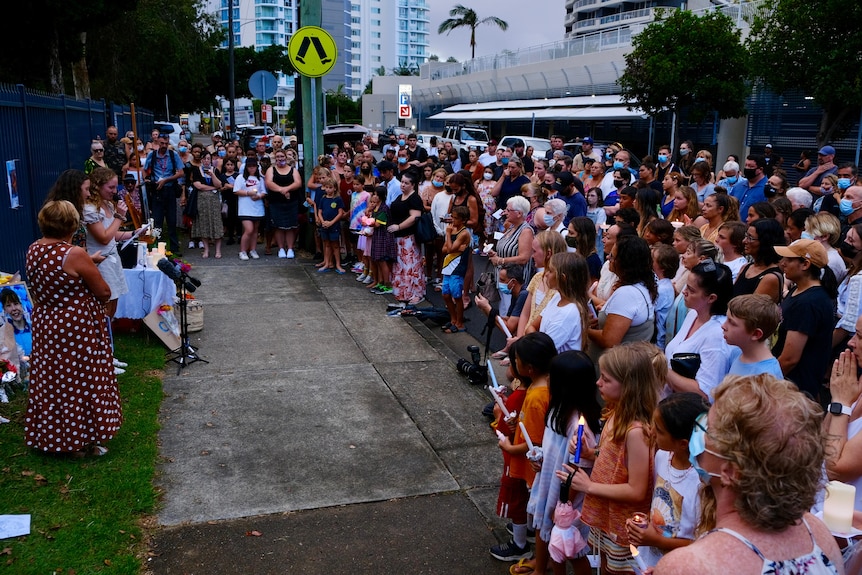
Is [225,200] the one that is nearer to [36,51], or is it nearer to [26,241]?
[26,241]

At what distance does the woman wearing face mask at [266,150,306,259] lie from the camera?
41.3ft

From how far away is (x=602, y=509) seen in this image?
335cm

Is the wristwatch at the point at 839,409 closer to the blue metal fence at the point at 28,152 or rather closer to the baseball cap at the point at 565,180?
the baseball cap at the point at 565,180

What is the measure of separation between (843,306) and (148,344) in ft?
21.9

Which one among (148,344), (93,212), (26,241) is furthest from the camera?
(26,241)

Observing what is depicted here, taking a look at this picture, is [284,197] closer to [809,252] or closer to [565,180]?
[565,180]

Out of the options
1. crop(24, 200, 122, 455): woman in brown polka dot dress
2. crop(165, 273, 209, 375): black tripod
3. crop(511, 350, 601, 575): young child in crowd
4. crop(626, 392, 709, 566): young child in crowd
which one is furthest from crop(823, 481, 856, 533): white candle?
crop(165, 273, 209, 375): black tripod

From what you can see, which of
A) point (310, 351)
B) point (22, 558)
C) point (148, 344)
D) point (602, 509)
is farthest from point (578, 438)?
point (148, 344)

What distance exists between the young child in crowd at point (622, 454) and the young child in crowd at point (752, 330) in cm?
55

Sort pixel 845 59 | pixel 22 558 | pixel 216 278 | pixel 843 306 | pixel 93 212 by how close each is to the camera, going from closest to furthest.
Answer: pixel 22 558
pixel 843 306
pixel 93 212
pixel 216 278
pixel 845 59

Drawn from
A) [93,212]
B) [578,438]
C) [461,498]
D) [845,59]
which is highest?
[845,59]

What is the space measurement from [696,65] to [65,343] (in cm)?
1949

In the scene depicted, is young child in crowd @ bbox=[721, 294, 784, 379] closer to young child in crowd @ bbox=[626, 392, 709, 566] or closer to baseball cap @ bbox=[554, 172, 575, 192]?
young child in crowd @ bbox=[626, 392, 709, 566]

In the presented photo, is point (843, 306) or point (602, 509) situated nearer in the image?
point (602, 509)
